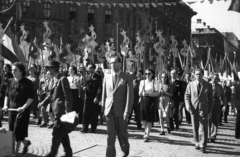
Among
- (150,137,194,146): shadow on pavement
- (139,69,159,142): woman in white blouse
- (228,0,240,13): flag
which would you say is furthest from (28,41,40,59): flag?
(228,0,240,13): flag

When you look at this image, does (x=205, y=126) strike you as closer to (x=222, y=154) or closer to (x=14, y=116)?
(x=222, y=154)

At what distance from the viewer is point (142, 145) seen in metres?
8.71

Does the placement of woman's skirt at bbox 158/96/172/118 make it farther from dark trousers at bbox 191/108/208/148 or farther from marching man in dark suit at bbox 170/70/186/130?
dark trousers at bbox 191/108/208/148

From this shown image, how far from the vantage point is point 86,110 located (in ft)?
36.4

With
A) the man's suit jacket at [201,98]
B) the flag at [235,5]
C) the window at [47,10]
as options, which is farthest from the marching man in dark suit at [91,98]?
the window at [47,10]

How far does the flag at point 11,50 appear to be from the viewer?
362 inches

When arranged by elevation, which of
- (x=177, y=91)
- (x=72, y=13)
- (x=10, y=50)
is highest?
(x=72, y=13)

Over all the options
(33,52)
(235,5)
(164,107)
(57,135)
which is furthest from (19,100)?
(33,52)

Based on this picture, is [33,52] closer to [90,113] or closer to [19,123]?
Result: [90,113]

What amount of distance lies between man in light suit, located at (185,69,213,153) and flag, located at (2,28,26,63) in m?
4.53

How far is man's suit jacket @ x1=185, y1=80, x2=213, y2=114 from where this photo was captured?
8.34 metres

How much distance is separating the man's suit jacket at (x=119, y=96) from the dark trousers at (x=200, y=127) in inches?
91.5

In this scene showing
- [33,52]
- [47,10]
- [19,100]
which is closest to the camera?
[19,100]

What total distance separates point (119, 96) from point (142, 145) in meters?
2.45
